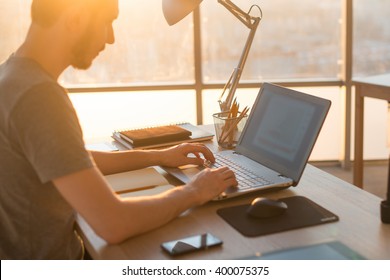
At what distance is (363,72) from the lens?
4.55 meters

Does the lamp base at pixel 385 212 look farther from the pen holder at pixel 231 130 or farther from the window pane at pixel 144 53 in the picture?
the window pane at pixel 144 53

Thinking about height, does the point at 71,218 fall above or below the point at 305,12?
below

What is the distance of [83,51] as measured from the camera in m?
1.45

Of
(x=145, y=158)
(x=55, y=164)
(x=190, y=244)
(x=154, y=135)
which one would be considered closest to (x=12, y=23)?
(x=154, y=135)

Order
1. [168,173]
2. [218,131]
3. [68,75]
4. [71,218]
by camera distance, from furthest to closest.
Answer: [68,75]
[218,131]
[168,173]
[71,218]

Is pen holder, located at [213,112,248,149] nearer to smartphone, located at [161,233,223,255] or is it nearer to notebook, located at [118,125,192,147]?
notebook, located at [118,125,192,147]

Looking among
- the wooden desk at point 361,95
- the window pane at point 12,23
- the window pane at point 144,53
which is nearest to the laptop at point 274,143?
the wooden desk at point 361,95

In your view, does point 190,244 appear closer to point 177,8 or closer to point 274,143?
point 274,143

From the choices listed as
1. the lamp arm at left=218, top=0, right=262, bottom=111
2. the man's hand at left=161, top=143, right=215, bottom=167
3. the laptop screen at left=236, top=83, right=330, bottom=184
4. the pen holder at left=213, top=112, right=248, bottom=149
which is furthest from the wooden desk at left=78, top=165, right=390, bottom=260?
Answer: the lamp arm at left=218, top=0, right=262, bottom=111

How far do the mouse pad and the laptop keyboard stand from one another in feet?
0.33

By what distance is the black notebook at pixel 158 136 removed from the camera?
2.15 meters
